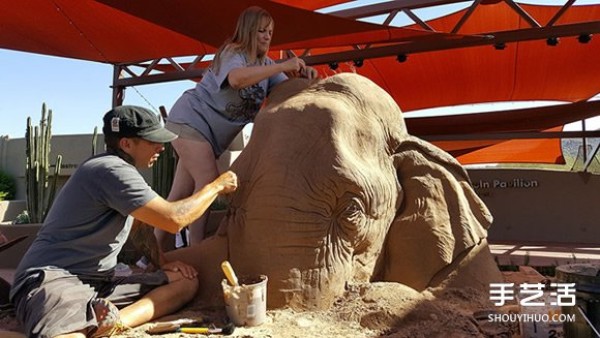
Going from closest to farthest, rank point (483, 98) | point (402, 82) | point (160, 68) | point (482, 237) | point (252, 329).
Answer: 1. point (252, 329)
2. point (482, 237)
3. point (160, 68)
4. point (402, 82)
5. point (483, 98)

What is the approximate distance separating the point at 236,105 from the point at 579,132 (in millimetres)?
7295

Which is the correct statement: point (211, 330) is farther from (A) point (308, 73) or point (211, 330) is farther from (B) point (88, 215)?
(A) point (308, 73)

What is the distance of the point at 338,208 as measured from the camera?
8.96 ft

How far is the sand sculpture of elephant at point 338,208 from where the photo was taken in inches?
103

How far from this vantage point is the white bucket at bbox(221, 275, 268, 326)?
2.36 meters

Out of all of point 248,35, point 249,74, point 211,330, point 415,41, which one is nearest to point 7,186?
point 415,41

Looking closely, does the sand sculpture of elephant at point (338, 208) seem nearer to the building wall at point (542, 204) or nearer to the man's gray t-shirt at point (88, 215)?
the man's gray t-shirt at point (88, 215)

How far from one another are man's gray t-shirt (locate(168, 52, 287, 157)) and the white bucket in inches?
37.1

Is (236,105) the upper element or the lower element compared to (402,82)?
lower

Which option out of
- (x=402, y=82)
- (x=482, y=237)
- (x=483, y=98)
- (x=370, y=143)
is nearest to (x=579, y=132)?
(x=483, y=98)

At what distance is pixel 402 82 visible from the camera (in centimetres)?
952

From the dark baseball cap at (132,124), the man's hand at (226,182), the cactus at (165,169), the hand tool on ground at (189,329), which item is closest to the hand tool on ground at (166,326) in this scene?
the hand tool on ground at (189,329)

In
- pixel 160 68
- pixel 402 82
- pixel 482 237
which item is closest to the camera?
pixel 482 237

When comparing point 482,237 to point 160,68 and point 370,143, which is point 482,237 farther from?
point 160,68
